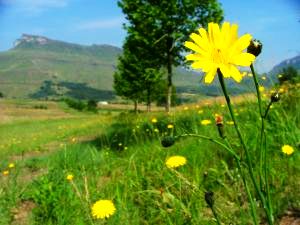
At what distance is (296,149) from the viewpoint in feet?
12.8

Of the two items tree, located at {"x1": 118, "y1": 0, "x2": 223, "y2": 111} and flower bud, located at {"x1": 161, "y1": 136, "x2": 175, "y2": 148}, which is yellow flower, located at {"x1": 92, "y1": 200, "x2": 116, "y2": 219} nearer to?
flower bud, located at {"x1": 161, "y1": 136, "x2": 175, "y2": 148}

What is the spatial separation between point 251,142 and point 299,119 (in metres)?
0.73

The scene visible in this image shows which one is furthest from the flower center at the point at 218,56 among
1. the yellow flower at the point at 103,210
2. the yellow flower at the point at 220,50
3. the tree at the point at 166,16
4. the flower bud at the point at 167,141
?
the tree at the point at 166,16

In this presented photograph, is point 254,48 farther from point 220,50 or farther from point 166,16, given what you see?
point 166,16

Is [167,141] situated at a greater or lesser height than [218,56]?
lesser

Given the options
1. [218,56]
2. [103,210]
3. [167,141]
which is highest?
[218,56]

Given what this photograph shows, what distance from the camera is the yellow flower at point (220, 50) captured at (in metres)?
1.31

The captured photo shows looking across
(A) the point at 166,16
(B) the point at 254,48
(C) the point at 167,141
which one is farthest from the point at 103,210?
(A) the point at 166,16

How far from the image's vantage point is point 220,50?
4.49 ft

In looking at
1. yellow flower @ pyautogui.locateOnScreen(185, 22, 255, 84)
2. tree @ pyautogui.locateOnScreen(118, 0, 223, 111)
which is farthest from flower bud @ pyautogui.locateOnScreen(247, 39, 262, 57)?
tree @ pyautogui.locateOnScreen(118, 0, 223, 111)

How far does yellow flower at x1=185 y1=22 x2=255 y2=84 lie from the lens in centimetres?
131

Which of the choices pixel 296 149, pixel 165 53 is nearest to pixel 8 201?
pixel 296 149

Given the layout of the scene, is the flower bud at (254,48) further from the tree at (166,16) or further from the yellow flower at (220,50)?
the tree at (166,16)

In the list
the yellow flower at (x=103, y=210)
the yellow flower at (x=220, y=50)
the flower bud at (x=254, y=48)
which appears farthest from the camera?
the yellow flower at (x=103, y=210)
